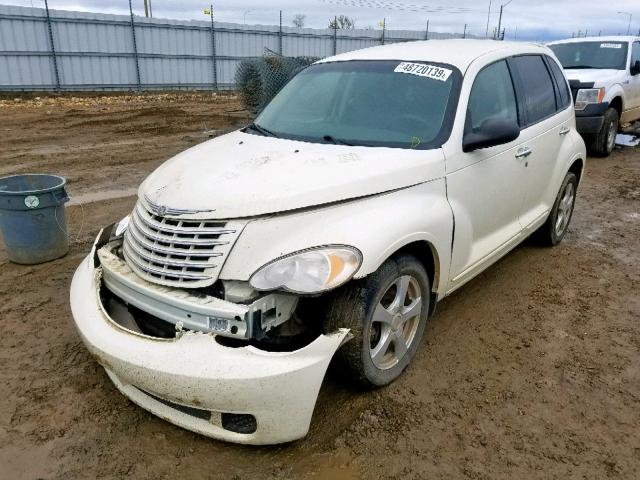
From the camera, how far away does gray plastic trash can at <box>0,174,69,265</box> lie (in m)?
4.42

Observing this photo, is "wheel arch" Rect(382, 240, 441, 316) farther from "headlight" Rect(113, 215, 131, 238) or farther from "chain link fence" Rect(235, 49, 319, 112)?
"chain link fence" Rect(235, 49, 319, 112)

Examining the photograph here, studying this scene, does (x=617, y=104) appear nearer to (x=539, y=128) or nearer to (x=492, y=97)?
(x=539, y=128)

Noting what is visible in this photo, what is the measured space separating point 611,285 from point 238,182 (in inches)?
139

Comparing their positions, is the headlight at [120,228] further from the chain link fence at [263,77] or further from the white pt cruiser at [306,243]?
the chain link fence at [263,77]

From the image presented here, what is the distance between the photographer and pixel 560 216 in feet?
17.2

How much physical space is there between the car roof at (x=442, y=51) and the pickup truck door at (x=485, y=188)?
0.15 metres

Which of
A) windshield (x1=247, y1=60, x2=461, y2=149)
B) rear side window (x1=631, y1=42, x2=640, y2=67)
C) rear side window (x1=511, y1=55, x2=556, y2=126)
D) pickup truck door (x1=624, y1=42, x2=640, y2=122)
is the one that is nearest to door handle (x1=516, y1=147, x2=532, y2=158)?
rear side window (x1=511, y1=55, x2=556, y2=126)

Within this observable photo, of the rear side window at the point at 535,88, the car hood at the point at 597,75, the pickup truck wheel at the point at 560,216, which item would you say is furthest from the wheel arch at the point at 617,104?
the rear side window at the point at 535,88

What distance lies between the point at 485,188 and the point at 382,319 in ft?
4.31

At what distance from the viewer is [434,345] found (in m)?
3.50

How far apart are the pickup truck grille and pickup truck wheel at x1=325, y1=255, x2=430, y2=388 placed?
1.99 ft

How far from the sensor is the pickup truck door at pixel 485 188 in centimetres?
327

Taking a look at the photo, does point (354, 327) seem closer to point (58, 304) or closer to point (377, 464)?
point (377, 464)

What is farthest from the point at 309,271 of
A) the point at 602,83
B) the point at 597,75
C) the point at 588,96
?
the point at 597,75
